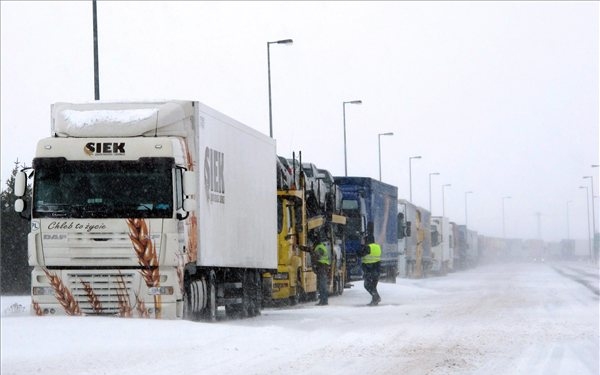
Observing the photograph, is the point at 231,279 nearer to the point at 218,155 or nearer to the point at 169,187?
the point at 218,155

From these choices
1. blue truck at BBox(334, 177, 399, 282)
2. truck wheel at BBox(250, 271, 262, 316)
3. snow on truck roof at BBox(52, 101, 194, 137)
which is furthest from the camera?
blue truck at BBox(334, 177, 399, 282)

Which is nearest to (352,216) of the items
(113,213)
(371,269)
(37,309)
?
(371,269)

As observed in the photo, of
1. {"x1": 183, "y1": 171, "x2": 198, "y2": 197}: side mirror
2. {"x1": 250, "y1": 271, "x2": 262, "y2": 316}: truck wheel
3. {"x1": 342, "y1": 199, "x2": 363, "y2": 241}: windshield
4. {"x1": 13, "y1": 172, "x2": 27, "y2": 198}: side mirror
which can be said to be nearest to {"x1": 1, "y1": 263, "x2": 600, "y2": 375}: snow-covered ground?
{"x1": 250, "y1": 271, "x2": 262, "y2": 316}: truck wheel

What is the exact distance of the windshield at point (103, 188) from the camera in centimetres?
A: 1761

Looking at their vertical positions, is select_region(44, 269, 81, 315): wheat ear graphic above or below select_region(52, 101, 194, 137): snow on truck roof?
below

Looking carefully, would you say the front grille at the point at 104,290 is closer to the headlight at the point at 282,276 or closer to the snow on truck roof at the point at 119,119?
the snow on truck roof at the point at 119,119

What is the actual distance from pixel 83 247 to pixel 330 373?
6845 millimetres

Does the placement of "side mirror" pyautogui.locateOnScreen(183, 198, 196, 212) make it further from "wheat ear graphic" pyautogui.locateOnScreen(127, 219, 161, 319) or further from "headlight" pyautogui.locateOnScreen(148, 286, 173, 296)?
"headlight" pyautogui.locateOnScreen(148, 286, 173, 296)

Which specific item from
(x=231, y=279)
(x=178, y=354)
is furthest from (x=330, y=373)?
(x=231, y=279)

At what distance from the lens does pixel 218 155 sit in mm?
19938

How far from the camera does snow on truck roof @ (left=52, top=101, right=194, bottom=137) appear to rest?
18094 millimetres

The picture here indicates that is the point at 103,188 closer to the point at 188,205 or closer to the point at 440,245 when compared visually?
the point at 188,205

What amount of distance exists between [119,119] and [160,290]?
275 cm

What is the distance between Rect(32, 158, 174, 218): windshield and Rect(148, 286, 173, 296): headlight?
3.60ft
